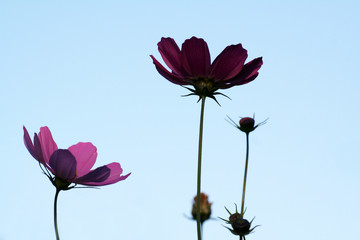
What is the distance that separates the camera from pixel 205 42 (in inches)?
54.3

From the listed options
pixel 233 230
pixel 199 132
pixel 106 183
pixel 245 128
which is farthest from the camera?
pixel 245 128

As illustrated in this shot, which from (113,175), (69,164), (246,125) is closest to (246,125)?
(246,125)

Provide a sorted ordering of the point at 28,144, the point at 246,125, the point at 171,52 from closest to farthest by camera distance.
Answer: the point at 28,144 → the point at 171,52 → the point at 246,125

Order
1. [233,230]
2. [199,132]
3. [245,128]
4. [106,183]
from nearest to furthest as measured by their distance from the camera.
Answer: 1. [199,132]
2. [106,183]
3. [233,230]
4. [245,128]

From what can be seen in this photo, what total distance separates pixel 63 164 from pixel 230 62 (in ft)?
1.78

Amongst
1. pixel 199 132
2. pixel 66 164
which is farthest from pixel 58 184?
pixel 199 132

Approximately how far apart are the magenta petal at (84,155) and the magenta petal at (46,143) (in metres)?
0.07

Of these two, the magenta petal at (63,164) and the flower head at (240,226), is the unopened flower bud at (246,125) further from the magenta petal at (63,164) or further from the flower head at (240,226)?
the magenta petal at (63,164)

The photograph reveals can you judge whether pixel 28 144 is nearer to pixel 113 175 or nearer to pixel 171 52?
pixel 113 175

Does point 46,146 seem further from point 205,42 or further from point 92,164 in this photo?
point 205,42

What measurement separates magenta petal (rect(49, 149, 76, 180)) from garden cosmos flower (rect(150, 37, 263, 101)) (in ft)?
1.22

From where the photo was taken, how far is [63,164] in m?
1.16

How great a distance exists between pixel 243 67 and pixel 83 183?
0.56m

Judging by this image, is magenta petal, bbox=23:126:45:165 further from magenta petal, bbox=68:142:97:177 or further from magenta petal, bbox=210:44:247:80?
magenta petal, bbox=210:44:247:80
